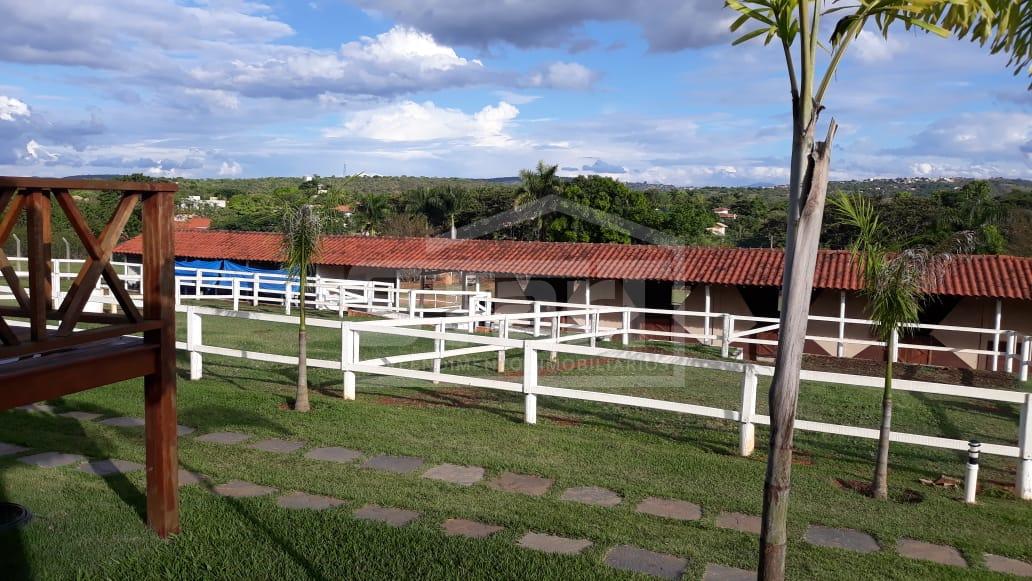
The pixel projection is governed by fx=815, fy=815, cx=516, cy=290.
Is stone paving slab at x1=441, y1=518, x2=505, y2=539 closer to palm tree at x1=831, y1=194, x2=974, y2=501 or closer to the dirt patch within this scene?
palm tree at x1=831, y1=194, x2=974, y2=501

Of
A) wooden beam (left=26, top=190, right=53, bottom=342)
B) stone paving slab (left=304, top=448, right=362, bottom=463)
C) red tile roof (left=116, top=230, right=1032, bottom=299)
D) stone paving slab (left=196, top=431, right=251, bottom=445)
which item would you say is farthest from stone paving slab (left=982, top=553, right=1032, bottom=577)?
red tile roof (left=116, top=230, right=1032, bottom=299)

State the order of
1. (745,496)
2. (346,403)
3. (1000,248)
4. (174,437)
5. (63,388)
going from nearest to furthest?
1. (63,388)
2. (174,437)
3. (745,496)
4. (346,403)
5. (1000,248)

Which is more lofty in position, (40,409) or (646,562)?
(646,562)

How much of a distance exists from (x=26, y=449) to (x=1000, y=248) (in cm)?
3577

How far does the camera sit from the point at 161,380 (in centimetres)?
511

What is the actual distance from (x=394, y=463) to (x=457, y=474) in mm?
613

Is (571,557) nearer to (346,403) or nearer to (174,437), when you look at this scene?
(174,437)

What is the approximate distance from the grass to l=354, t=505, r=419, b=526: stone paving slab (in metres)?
0.10

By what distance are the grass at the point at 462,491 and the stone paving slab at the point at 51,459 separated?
0.43 ft

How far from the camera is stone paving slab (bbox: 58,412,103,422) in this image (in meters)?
8.10

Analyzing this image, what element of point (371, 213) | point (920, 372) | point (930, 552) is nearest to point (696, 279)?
point (920, 372)

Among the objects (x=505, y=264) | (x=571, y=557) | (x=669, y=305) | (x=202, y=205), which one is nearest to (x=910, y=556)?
(x=571, y=557)

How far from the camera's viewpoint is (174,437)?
17.1 feet

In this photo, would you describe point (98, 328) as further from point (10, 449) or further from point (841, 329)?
point (841, 329)
